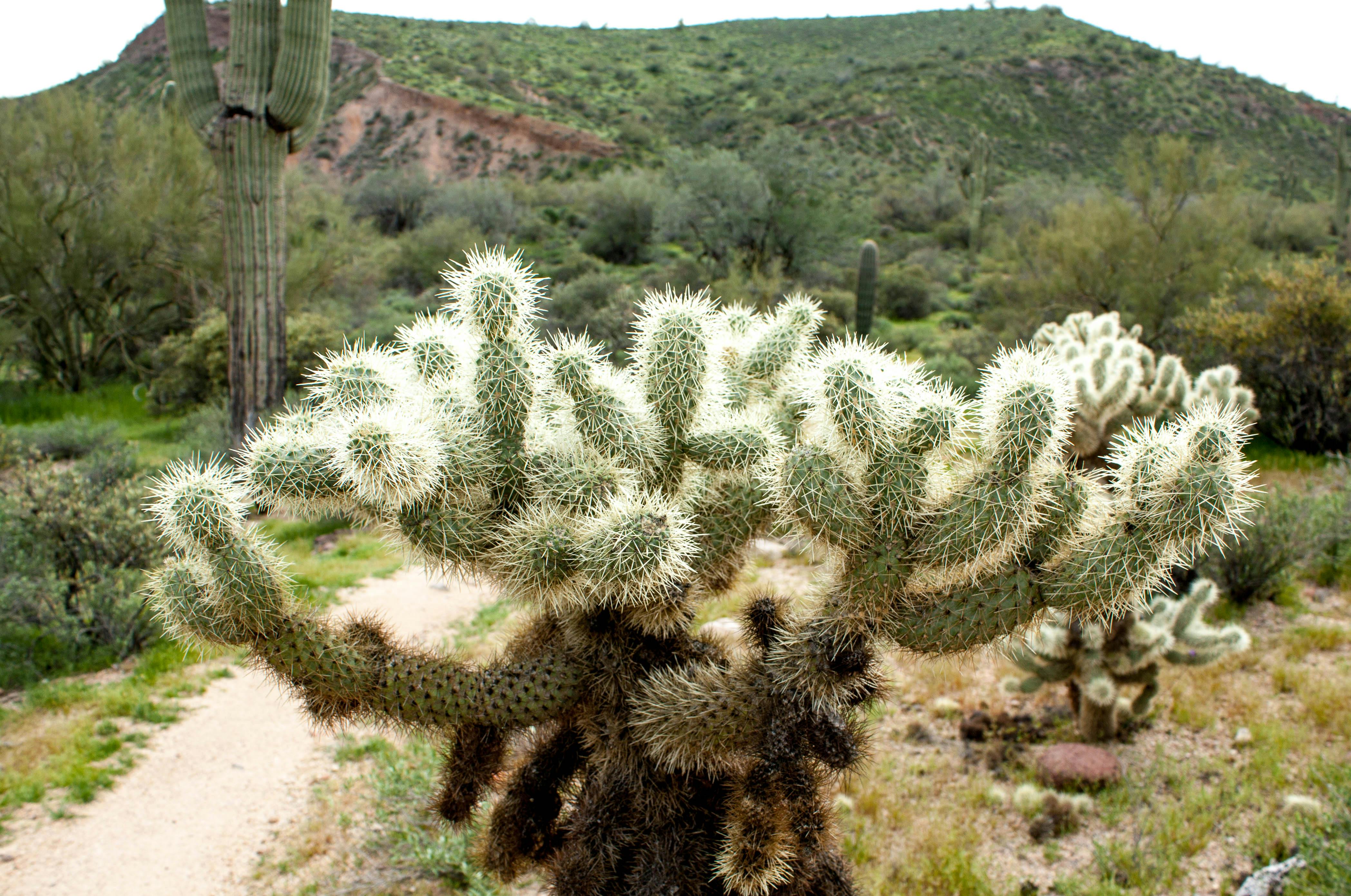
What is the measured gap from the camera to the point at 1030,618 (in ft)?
6.56

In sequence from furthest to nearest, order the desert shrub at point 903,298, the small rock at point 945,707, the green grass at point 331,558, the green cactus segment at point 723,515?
1. the desert shrub at point 903,298
2. the green grass at point 331,558
3. the small rock at point 945,707
4. the green cactus segment at point 723,515

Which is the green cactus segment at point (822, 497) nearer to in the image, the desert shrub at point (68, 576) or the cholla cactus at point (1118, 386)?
the cholla cactus at point (1118, 386)

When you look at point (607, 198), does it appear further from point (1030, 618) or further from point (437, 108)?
point (1030, 618)

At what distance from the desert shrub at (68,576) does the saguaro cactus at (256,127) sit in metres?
1.91

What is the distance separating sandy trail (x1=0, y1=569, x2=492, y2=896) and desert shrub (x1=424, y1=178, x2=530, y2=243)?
19.7 meters

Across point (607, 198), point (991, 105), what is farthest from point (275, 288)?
point (991, 105)

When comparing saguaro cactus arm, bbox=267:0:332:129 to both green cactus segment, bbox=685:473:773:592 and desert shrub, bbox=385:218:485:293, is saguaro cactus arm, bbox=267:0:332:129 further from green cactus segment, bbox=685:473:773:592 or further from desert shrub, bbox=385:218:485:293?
desert shrub, bbox=385:218:485:293

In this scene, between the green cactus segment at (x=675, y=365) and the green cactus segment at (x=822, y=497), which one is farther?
the green cactus segment at (x=675, y=365)

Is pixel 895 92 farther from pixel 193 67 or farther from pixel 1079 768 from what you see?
pixel 1079 768

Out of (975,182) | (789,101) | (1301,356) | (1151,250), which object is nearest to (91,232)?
(1301,356)

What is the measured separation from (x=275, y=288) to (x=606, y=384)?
7.25m

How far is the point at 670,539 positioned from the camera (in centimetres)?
189

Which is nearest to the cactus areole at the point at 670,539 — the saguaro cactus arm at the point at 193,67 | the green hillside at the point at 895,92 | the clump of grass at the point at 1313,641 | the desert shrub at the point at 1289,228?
the clump of grass at the point at 1313,641

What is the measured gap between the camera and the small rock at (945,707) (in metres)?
5.20
